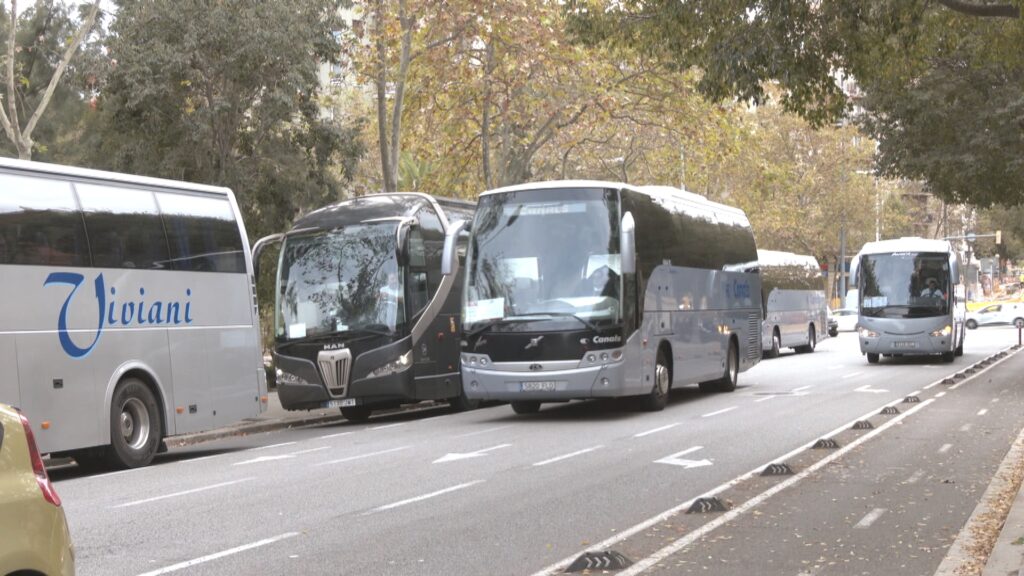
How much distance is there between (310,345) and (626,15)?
8081 millimetres

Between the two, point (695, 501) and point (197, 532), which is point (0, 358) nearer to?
point (197, 532)

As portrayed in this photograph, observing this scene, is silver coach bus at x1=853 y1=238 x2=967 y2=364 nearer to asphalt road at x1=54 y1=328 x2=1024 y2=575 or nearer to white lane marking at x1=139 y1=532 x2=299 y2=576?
asphalt road at x1=54 y1=328 x2=1024 y2=575

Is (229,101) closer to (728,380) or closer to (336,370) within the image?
(336,370)

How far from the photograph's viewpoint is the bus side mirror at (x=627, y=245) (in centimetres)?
1911

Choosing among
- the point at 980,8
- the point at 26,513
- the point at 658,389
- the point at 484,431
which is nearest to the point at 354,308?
the point at 484,431

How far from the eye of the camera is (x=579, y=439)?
666 inches

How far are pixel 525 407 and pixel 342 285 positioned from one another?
3.81 m

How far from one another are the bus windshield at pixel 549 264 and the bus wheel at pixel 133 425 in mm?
5062

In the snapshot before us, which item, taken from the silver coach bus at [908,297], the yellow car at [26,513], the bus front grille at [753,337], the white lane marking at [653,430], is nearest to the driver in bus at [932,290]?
the silver coach bus at [908,297]

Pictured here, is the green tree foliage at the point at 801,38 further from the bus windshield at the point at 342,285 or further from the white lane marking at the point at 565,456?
the bus windshield at the point at 342,285

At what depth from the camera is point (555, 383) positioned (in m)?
18.9

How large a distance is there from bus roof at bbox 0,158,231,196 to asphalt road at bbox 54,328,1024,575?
3350 millimetres

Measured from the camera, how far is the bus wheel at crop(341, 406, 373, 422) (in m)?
23.0

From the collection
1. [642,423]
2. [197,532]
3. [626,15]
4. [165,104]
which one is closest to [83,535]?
[197,532]
